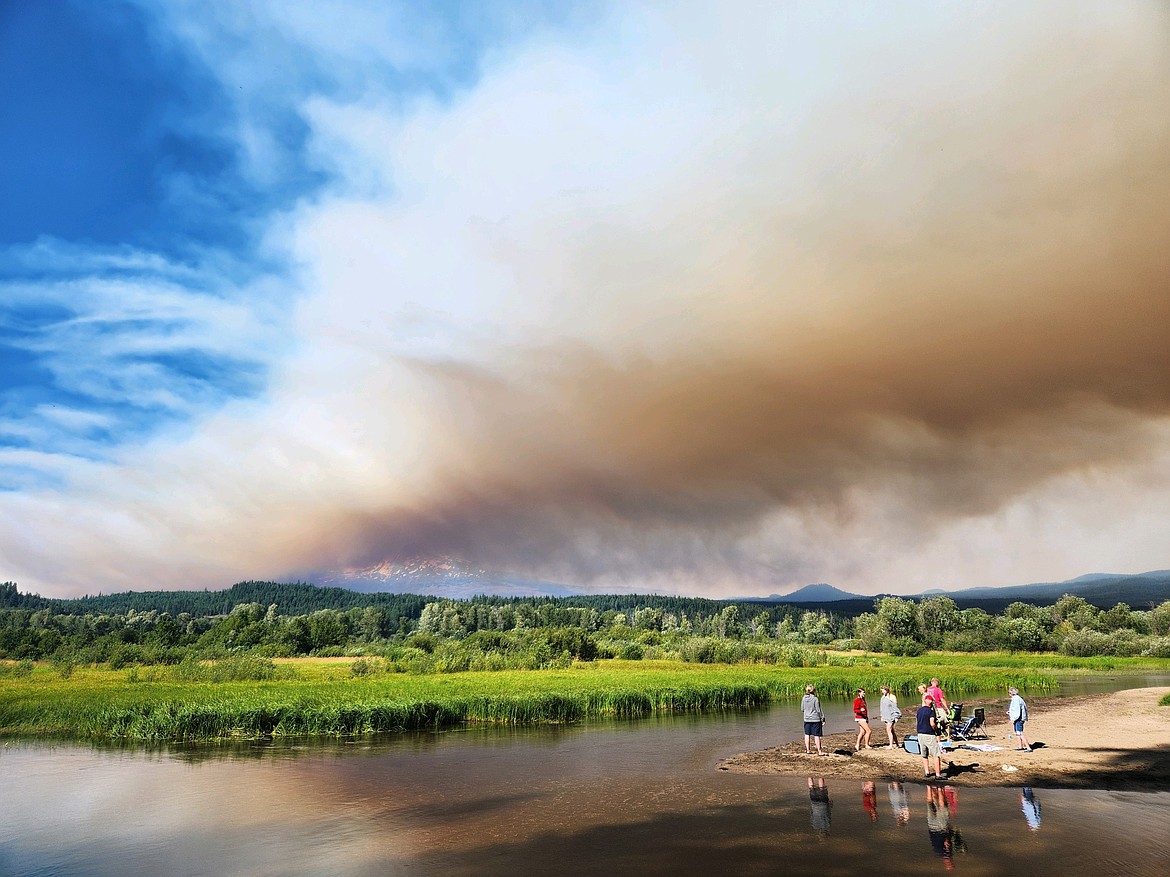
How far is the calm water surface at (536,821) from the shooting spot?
18031 millimetres

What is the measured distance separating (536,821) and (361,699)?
33.3m

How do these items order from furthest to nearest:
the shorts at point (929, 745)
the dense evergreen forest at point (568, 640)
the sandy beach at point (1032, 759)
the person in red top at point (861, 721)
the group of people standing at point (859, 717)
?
the dense evergreen forest at point (568, 640) → the person in red top at point (861, 721) → the group of people standing at point (859, 717) → the shorts at point (929, 745) → the sandy beach at point (1032, 759)

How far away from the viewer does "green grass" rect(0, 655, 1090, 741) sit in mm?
46375

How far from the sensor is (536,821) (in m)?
22.9

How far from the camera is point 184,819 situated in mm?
24062

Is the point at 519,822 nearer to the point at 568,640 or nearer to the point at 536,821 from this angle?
the point at 536,821

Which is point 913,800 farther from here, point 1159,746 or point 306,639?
point 306,639

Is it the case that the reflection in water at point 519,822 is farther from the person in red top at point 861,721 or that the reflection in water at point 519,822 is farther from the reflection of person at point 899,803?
the person in red top at point 861,721

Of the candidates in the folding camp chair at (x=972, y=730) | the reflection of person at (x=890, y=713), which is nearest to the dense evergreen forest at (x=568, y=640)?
the folding camp chair at (x=972, y=730)

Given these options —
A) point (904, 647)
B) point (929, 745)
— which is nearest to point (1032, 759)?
point (929, 745)

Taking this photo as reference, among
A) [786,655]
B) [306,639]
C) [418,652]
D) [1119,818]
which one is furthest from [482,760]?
[306,639]

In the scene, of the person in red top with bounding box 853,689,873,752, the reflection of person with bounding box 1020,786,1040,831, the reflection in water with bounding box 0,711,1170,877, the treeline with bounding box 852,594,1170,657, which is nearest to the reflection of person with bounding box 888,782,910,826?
the reflection in water with bounding box 0,711,1170,877

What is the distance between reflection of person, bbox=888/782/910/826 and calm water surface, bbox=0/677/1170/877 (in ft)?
0.54

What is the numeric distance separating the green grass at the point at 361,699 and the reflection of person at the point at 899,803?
3002 centimetres
